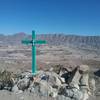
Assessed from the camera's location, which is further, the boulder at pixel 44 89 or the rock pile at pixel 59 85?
the boulder at pixel 44 89

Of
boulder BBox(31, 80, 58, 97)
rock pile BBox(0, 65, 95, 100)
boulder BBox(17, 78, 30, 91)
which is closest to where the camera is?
rock pile BBox(0, 65, 95, 100)

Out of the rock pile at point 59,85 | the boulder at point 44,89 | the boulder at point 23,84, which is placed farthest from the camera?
the boulder at point 23,84

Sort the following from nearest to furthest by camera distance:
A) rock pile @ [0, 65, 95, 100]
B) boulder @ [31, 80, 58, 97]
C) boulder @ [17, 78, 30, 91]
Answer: rock pile @ [0, 65, 95, 100] < boulder @ [31, 80, 58, 97] < boulder @ [17, 78, 30, 91]

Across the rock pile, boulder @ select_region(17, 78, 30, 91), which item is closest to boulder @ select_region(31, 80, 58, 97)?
the rock pile

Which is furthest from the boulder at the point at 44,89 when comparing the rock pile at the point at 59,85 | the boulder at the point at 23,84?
the boulder at the point at 23,84

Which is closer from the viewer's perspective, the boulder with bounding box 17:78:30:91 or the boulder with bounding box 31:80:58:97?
the boulder with bounding box 31:80:58:97

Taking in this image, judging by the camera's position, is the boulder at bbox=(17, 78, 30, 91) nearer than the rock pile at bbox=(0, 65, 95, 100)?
No

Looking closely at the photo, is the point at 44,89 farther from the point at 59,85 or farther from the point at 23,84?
the point at 23,84

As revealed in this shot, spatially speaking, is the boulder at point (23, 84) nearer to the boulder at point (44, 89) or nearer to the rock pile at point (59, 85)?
the rock pile at point (59, 85)

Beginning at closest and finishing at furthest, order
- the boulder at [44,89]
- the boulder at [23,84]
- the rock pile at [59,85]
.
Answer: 1. the rock pile at [59,85]
2. the boulder at [44,89]
3. the boulder at [23,84]

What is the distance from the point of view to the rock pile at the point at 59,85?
12.2 m

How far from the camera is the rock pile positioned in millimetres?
12217

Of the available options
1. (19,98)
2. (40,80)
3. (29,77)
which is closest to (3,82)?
(29,77)

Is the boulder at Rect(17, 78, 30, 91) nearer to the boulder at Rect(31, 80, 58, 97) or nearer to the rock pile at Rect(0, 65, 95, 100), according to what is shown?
the rock pile at Rect(0, 65, 95, 100)
